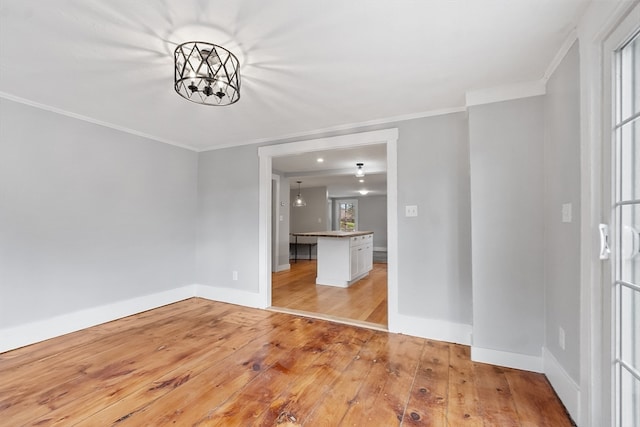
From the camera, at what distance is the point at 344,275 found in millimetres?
5051

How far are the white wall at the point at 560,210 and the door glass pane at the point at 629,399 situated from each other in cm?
40

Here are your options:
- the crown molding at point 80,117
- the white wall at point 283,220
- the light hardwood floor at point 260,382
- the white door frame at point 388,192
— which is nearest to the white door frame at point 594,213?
the light hardwood floor at point 260,382

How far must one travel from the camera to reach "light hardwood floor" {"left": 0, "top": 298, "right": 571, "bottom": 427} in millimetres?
1652

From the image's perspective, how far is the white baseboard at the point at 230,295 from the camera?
377cm

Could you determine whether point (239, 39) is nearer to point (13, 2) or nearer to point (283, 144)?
point (13, 2)

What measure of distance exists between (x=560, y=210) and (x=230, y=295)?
3675 mm

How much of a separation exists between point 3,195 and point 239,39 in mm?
2534

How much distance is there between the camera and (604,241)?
4.34ft

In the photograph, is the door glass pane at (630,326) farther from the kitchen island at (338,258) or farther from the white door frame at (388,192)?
the kitchen island at (338,258)

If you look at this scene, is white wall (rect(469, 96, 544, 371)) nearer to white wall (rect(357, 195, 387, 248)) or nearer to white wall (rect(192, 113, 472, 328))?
white wall (rect(192, 113, 472, 328))

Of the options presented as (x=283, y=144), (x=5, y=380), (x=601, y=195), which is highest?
(x=283, y=144)

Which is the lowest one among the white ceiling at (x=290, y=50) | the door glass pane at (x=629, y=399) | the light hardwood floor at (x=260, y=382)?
the light hardwood floor at (x=260, y=382)

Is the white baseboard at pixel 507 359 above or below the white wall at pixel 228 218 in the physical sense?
below

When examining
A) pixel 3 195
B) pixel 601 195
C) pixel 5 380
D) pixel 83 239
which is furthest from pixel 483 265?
pixel 3 195
